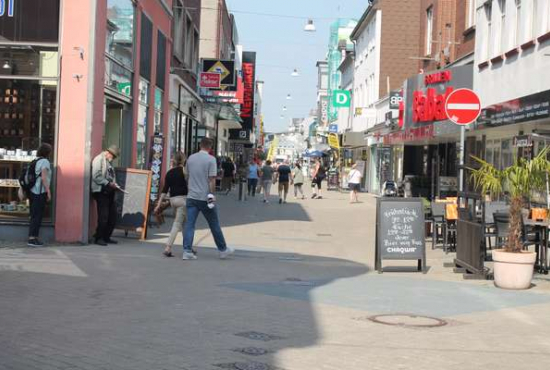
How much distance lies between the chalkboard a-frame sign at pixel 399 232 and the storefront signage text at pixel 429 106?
1555 cm

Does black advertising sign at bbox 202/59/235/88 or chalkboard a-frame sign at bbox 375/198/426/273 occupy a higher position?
black advertising sign at bbox 202/59/235/88

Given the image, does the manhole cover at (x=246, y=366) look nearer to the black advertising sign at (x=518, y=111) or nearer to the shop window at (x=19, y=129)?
the shop window at (x=19, y=129)

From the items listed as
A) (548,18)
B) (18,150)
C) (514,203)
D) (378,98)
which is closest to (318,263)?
(514,203)

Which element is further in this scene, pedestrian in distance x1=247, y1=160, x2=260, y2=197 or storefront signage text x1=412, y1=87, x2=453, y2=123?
pedestrian in distance x1=247, y1=160, x2=260, y2=197

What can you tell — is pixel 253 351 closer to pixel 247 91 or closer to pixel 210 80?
pixel 210 80

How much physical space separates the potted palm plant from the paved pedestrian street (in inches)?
10.9

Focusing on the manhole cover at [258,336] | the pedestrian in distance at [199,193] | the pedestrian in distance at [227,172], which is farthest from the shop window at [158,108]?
the manhole cover at [258,336]

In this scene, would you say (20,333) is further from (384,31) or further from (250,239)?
(384,31)

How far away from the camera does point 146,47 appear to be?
736 inches

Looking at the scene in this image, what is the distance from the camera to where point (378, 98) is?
44.5m

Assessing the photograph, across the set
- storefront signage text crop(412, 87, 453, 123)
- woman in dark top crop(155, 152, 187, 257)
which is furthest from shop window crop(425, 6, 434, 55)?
woman in dark top crop(155, 152, 187, 257)

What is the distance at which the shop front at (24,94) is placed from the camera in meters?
13.4

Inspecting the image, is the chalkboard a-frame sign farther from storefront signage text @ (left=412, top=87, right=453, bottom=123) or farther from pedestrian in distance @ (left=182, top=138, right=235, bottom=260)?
storefront signage text @ (left=412, top=87, right=453, bottom=123)

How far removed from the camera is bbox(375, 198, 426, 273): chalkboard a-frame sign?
11938 millimetres
